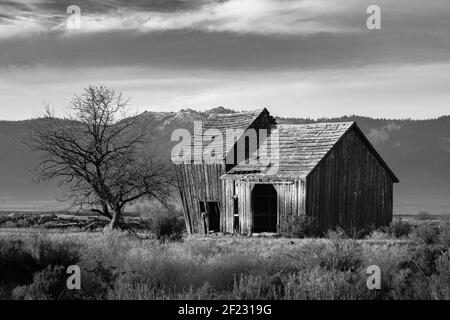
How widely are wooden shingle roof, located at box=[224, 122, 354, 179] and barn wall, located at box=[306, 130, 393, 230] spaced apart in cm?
36

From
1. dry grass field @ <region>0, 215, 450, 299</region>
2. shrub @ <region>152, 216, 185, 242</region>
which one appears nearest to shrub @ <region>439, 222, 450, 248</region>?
dry grass field @ <region>0, 215, 450, 299</region>

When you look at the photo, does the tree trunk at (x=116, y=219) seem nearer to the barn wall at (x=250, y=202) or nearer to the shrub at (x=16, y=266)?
the barn wall at (x=250, y=202)

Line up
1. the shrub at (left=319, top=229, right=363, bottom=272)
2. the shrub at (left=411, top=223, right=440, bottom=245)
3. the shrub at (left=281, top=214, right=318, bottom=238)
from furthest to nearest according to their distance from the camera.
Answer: the shrub at (left=281, top=214, right=318, bottom=238) < the shrub at (left=411, top=223, right=440, bottom=245) < the shrub at (left=319, top=229, right=363, bottom=272)

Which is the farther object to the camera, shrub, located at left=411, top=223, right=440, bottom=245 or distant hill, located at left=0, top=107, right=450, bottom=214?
distant hill, located at left=0, top=107, right=450, bottom=214

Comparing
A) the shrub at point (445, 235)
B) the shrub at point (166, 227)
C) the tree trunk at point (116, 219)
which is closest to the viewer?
the shrub at point (445, 235)

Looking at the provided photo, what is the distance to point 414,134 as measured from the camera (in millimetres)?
142750

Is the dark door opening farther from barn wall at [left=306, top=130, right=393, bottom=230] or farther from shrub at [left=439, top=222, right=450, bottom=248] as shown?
shrub at [left=439, top=222, right=450, bottom=248]

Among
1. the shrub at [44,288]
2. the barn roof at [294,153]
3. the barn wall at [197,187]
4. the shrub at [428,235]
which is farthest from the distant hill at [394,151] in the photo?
the shrub at [44,288]

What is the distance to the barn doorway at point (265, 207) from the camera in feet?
103

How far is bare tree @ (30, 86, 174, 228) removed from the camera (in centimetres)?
2883

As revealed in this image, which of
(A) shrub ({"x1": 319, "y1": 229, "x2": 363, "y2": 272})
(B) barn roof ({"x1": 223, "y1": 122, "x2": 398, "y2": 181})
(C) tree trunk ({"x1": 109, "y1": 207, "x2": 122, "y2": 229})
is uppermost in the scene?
(B) barn roof ({"x1": 223, "y1": 122, "x2": 398, "y2": 181})
